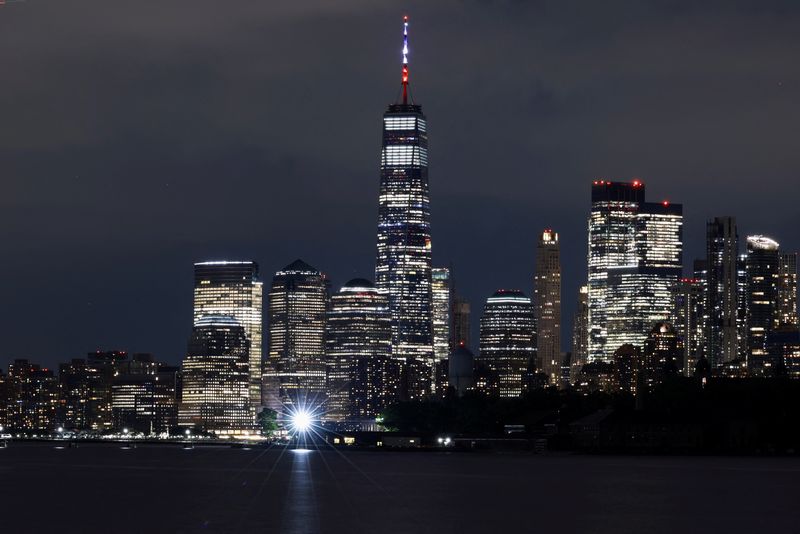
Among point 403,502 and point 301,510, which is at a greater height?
point 403,502

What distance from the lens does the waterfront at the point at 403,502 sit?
111000 millimetres

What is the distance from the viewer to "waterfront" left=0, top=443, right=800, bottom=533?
364 ft

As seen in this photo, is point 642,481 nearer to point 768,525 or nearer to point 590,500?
point 590,500

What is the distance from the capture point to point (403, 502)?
442 ft

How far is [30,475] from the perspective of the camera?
191500 mm

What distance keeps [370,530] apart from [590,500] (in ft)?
123

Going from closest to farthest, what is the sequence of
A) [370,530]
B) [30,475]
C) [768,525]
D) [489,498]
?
[370,530], [768,525], [489,498], [30,475]

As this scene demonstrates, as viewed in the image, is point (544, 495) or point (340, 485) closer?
point (544, 495)

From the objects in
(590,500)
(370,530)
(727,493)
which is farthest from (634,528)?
(727,493)

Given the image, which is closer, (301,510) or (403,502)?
(301,510)

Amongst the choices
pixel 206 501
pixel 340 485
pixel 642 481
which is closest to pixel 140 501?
pixel 206 501

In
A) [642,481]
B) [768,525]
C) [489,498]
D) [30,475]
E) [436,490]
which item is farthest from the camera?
[30,475]

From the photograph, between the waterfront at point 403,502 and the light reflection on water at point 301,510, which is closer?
the light reflection on water at point 301,510

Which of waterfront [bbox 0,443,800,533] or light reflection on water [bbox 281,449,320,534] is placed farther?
waterfront [bbox 0,443,800,533]
